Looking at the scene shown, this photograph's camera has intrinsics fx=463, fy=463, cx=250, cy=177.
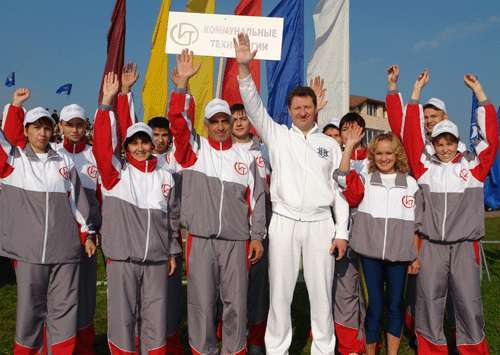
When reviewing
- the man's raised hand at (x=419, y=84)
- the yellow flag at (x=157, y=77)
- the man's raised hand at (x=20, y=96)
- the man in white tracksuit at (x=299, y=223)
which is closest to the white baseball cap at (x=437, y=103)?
the man's raised hand at (x=419, y=84)

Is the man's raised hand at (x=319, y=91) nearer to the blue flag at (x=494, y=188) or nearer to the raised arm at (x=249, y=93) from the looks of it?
the raised arm at (x=249, y=93)

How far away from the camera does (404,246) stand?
166 inches

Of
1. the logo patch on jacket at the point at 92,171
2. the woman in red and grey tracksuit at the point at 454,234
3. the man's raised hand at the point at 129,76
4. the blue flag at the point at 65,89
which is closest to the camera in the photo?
the woman in red and grey tracksuit at the point at 454,234

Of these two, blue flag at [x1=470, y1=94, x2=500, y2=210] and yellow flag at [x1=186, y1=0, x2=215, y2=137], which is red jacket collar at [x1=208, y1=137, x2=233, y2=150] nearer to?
blue flag at [x1=470, y1=94, x2=500, y2=210]

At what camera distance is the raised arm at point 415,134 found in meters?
4.48

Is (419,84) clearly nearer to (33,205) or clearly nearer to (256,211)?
(256,211)

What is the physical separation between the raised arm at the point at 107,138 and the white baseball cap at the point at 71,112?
787mm

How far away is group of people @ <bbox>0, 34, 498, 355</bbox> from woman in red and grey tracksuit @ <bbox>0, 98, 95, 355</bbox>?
0.04 feet

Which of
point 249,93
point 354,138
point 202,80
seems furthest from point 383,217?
point 202,80

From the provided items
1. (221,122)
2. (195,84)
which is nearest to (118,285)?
(221,122)

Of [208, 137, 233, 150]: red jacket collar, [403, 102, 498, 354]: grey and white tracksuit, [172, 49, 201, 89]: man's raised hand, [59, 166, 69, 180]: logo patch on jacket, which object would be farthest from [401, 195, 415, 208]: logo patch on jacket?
[59, 166, 69, 180]: logo patch on jacket

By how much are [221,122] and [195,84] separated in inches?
313

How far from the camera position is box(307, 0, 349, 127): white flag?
793cm

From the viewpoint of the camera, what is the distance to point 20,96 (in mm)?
4254
